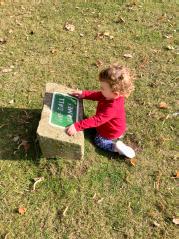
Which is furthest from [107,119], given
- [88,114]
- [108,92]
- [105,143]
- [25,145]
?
[25,145]

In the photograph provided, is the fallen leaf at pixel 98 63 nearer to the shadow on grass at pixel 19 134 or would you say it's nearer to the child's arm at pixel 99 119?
the shadow on grass at pixel 19 134

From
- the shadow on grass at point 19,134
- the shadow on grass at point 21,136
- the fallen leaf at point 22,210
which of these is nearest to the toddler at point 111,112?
the shadow on grass at point 21,136

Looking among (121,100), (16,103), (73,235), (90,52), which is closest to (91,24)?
(90,52)

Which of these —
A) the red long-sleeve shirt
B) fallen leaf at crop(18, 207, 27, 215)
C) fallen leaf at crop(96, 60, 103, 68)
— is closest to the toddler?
the red long-sleeve shirt

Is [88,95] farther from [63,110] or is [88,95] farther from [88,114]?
[88,114]

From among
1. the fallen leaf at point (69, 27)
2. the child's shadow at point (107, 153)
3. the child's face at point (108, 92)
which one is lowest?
the child's shadow at point (107, 153)

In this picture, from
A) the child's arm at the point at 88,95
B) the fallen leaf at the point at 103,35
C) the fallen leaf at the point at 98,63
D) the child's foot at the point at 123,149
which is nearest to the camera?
the child's foot at the point at 123,149

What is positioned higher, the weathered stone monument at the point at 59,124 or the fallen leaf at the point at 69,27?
the weathered stone monument at the point at 59,124

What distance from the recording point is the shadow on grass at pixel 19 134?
4.68 meters

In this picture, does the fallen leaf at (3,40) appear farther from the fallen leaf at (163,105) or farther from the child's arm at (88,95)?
the fallen leaf at (163,105)

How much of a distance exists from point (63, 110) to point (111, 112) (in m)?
0.55

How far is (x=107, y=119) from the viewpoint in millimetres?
4453

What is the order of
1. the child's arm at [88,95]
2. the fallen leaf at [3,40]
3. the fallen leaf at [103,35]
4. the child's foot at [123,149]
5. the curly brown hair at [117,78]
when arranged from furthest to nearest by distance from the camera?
the fallen leaf at [103,35] → the fallen leaf at [3,40] → the child's arm at [88,95] → the child's foot at [123,149] → the curly brown hair at [117,78]

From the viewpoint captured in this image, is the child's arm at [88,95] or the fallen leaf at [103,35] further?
the fallen leaf at [103,35]
